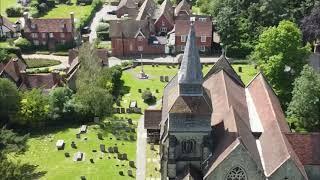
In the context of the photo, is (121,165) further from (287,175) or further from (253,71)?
(253,71)

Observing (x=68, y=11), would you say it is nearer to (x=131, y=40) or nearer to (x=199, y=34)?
(x=131, y=40)

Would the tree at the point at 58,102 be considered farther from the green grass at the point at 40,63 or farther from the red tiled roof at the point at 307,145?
the red tiled roof at the point at 307,145

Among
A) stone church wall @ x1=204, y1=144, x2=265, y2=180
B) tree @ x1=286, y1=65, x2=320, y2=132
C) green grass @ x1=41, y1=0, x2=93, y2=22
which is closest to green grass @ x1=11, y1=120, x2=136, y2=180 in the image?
stone church wall @ x1=204, y1=144, x2=265, y2=180

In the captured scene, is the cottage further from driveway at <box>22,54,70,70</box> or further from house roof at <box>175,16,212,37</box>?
house roof at <box>175,16,212,37</box>

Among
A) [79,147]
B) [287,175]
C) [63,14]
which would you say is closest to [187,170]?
[287,175]

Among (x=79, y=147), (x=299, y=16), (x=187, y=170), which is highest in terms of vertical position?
(x=299, y=16)
